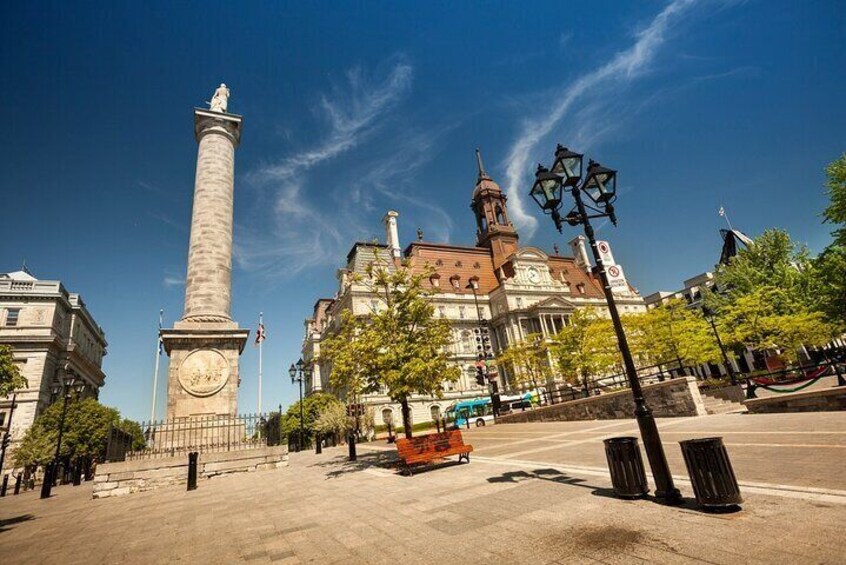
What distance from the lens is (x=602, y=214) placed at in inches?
290

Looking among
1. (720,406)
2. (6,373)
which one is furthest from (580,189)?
(6,373)

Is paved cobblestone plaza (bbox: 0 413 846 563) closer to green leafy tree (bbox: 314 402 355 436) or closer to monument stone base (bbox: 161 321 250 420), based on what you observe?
monument stone base (bbox: 161 321 250 420)

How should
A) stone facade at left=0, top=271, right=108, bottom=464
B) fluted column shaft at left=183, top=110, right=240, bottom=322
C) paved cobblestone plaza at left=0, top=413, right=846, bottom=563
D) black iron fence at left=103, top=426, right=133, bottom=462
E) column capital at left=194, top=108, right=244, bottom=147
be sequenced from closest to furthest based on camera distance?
paved cobblestone plaza at left=0, top=413, right=846, bottom=563
black iron fence at left=103, top=426, right=133, bottom=462
fluted column shaft at left=183, top=110, right=240, bottom=322
column capital at left=194, top=108, right=244, bottom=147
stone facade at left=0, top=271, right=108, bottom=464

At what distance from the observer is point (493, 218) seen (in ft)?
197

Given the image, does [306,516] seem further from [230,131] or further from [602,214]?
[230,131]

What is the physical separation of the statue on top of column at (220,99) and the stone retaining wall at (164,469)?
59.6 ft

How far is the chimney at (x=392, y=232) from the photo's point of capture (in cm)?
5391

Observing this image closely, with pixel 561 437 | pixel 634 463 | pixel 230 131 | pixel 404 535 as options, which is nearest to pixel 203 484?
pixel 404 535

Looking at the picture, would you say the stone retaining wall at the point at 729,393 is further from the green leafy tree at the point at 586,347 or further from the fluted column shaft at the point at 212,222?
the fluted column shaft at the point at 212,222

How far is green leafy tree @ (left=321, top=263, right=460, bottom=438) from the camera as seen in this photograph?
1244cm

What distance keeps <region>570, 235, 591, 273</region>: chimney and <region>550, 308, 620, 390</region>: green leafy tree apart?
31.6 metres

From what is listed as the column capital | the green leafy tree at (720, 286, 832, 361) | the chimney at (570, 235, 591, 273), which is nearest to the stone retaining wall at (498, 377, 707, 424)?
the green leafy tree at (720, 286, 832, 361)

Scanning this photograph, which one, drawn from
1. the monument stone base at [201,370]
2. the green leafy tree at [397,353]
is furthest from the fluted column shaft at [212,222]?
the green leafy tree at [397,353]

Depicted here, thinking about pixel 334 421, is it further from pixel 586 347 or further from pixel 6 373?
pixel 586 347
